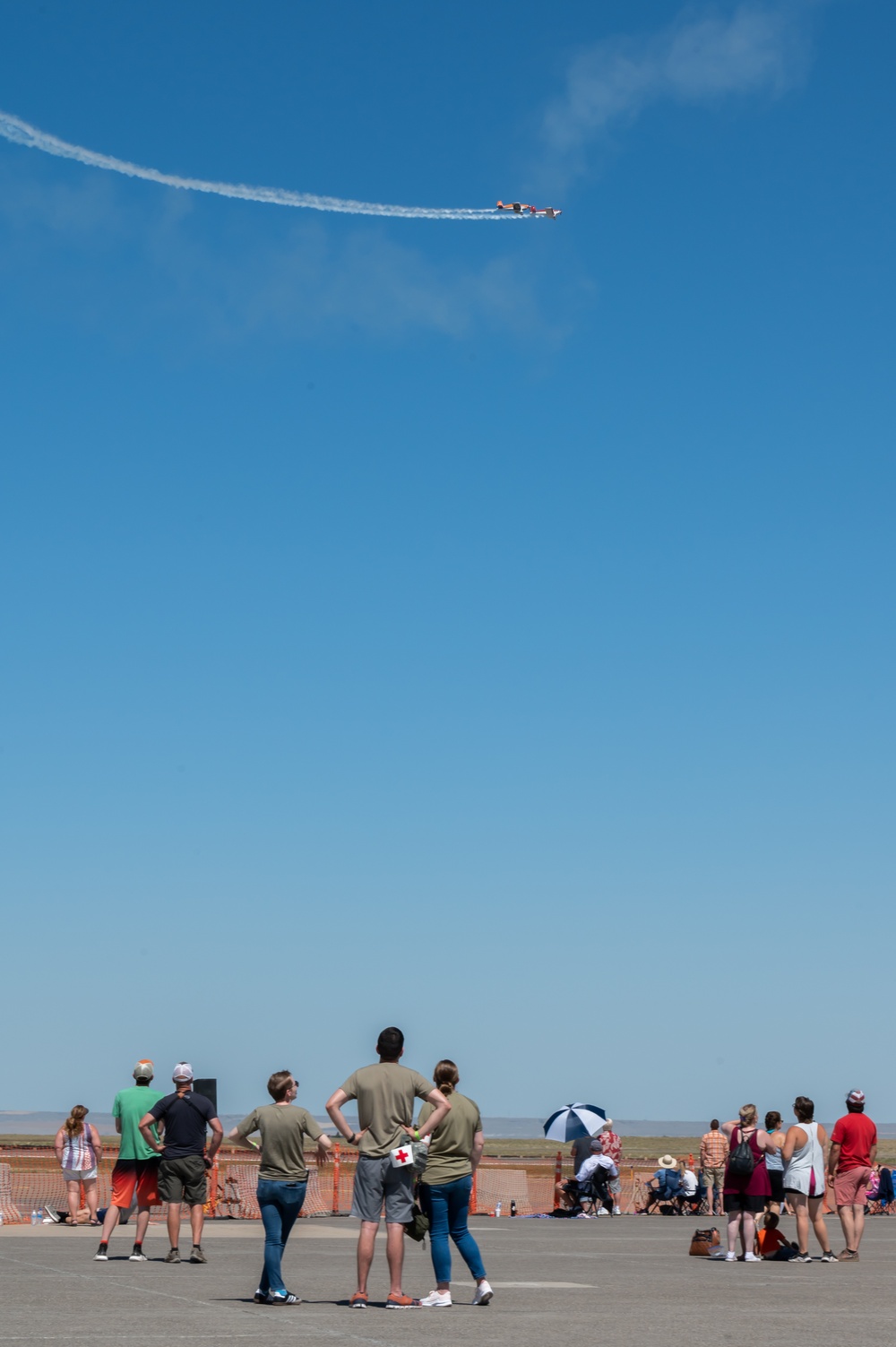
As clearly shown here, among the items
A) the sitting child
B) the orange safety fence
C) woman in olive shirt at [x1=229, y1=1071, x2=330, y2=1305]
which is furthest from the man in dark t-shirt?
the sitting child

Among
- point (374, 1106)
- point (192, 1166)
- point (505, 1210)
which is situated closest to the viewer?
point (374, 1106)

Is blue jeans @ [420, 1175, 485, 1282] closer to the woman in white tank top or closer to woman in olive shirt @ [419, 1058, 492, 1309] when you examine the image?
woman in olive shirt @ [419, 1058, 492, 1309]

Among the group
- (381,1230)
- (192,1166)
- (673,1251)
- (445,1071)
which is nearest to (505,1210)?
(381,1230)

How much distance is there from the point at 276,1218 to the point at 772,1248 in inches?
305

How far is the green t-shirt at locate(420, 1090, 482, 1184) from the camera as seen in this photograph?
12.6m

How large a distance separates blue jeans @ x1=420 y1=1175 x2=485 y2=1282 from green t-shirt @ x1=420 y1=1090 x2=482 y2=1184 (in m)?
0.06

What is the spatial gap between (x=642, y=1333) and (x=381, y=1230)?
47.4 ft

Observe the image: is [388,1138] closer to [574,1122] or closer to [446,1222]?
[446,1222]

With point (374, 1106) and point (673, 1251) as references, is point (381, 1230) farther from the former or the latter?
point (374, 1106)

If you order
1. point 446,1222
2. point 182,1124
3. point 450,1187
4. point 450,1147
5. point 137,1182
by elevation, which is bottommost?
point 446,1222

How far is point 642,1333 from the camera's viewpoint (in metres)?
10.6

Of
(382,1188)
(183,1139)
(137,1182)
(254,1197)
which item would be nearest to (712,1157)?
(254,1197)

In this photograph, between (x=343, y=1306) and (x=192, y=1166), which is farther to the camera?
(x=192, y=1166)

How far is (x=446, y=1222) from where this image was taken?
41.4 feet
